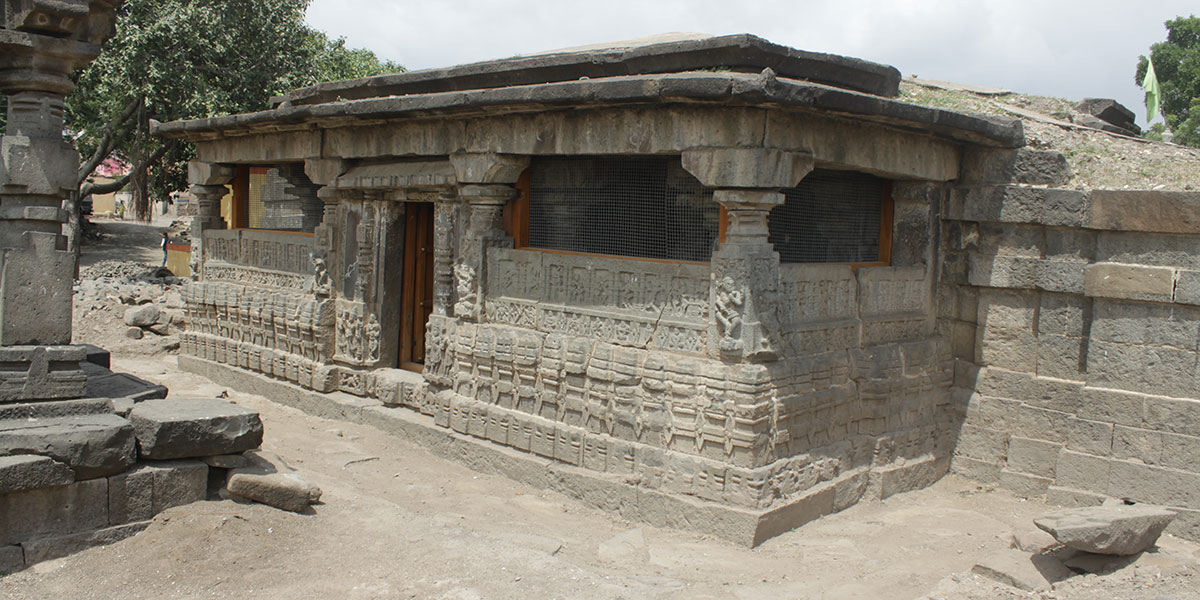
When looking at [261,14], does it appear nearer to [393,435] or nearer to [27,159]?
[393,435]

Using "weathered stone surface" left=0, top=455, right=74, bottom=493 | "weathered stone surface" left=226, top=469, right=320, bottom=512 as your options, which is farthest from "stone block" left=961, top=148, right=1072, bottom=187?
"weathered stone surface" left=0, top=455, right=74, bottom=493

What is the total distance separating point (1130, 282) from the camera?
6.56m

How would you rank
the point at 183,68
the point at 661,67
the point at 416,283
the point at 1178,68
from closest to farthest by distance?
the point at 661,67 < the point at 416,283 < the point at 183,68 < the point at 1178,68

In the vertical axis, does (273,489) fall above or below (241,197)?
below

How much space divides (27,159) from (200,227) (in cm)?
614

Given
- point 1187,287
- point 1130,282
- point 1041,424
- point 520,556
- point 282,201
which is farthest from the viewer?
point 282,201

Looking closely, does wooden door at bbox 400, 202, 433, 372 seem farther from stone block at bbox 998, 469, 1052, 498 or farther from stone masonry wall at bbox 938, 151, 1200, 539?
stone block at bbox 998, 469, 1052, 498

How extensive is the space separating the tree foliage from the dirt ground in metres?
12.1

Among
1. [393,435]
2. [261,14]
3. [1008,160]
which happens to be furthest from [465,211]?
[261,14]

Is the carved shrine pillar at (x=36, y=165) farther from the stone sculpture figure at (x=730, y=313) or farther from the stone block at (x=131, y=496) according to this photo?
the stone sculpture figure at (x=730, y=313)

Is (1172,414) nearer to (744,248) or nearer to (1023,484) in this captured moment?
(1023,484)

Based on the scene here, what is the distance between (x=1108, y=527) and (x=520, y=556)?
11.4 ft

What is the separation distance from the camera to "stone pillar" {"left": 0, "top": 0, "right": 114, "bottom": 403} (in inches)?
201

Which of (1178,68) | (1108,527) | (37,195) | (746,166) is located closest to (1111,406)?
(1108,527)
